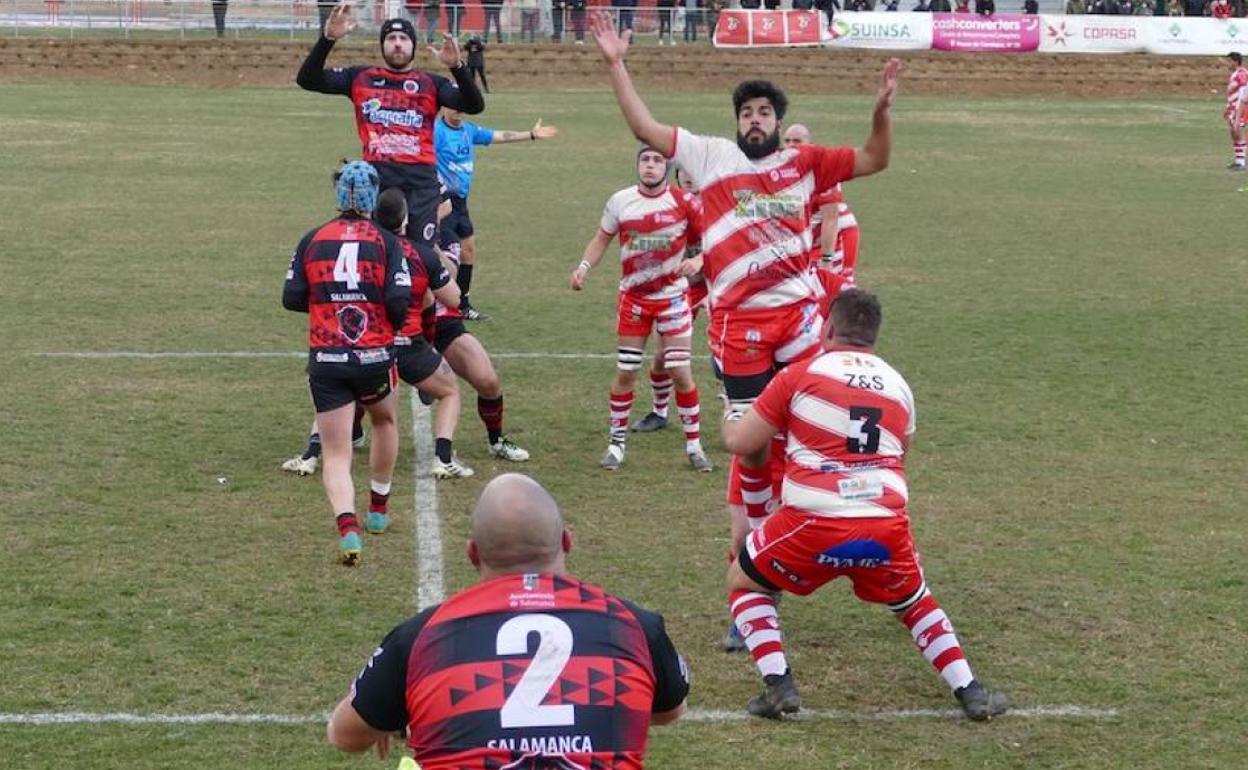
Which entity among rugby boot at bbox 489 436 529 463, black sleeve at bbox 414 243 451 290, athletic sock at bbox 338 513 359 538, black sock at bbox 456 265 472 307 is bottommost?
rugby boot at bbox 489 436 529 463

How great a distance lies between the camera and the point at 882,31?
54281 mm

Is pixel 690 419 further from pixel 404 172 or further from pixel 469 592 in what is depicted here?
pixel 469 592

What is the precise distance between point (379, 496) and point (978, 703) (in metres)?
3.99

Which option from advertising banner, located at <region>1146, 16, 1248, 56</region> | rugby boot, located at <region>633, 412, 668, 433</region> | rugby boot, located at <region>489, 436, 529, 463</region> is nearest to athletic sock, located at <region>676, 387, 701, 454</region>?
rugby boot, located at <region>633, 412, 668, 433</region>

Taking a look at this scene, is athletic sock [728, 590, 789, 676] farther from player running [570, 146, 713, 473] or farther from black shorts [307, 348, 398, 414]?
player running [570, 146, 713, 473]

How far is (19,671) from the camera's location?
7758mm

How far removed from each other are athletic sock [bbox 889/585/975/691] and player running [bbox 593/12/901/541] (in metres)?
1.24

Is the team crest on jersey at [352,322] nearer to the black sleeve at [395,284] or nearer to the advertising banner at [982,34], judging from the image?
the black sleeve at [395,284]

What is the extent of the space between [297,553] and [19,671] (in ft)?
6.94

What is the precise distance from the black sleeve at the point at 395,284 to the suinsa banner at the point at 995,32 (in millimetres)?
45095

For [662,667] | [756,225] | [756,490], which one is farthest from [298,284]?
[662,667]

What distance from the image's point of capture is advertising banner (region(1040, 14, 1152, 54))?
54281 mm

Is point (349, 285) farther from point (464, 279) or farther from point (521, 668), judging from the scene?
point (464, 279)

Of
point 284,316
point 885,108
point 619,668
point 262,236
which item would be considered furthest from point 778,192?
point 262,236
